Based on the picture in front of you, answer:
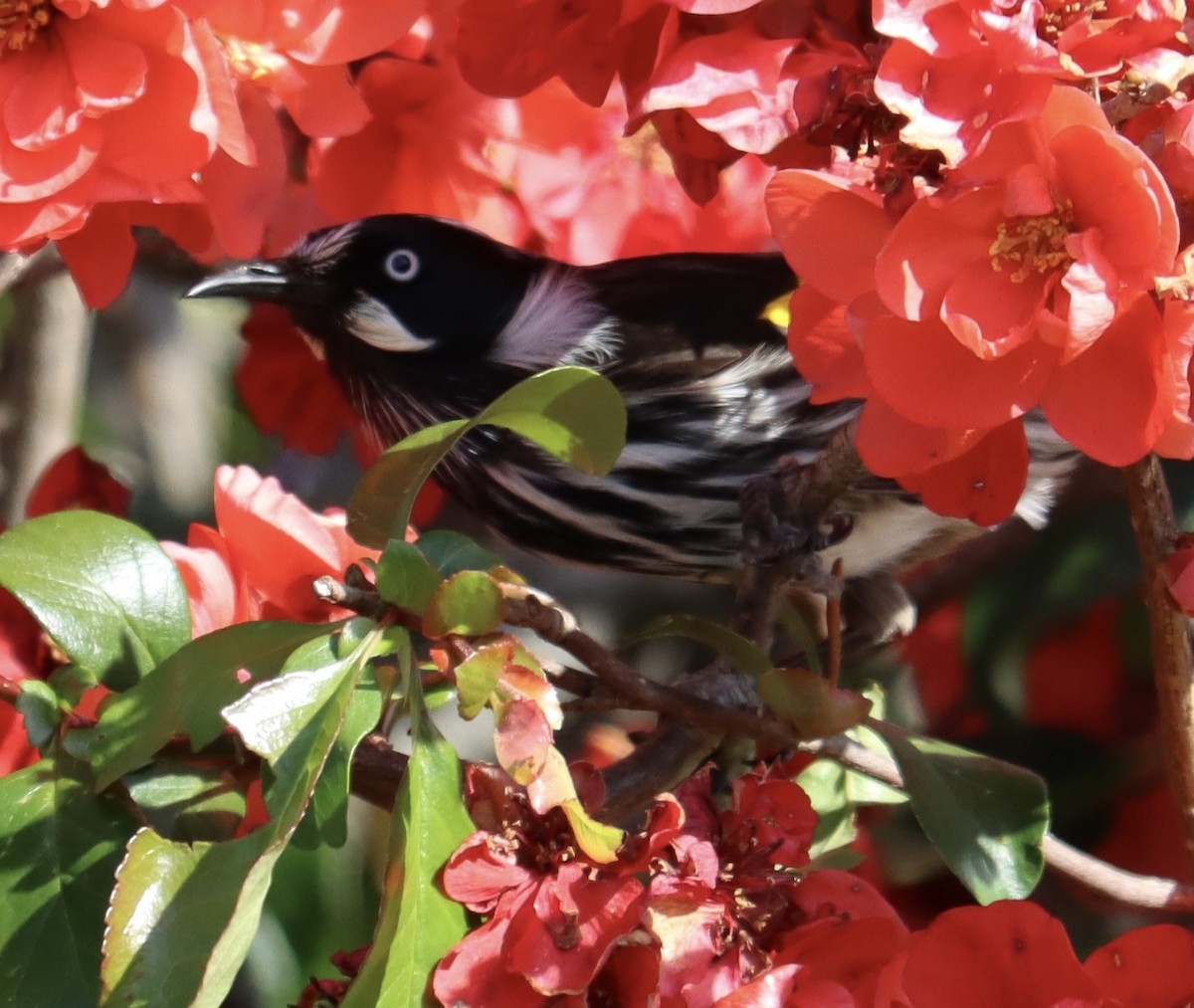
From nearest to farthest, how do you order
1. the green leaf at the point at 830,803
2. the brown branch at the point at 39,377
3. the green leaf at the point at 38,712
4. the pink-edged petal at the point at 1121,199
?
the pink-edged petal at the point at 1121,199, the green leaf at the point at 38,712, the green leaf at the point at 830,803, the brown branch at the point at 39,377

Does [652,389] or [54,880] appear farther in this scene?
[652,389]

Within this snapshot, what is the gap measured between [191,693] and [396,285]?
0.87 ft

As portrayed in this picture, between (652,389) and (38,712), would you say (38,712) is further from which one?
(652,389)

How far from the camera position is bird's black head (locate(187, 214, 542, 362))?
50 centimetres

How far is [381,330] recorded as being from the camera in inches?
20.8

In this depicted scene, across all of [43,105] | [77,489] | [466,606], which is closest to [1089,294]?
[466,606]

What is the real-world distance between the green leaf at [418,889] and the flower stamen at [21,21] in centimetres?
18

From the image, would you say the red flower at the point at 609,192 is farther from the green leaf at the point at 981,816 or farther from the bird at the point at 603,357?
the green leaf at the point at 981,816

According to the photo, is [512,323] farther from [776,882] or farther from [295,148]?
[776,882]

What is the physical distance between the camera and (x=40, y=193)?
29 centimetres

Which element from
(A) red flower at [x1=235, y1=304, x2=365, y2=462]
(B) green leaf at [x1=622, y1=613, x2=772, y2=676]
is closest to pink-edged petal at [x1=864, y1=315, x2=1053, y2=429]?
(B) green leaf at [x1=622, y1=613, x2=772, y2=676]

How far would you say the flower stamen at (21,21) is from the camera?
1.00 feet

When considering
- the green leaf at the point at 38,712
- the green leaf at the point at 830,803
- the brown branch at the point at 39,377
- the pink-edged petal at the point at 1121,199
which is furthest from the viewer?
the brown branch at the point at 39,377

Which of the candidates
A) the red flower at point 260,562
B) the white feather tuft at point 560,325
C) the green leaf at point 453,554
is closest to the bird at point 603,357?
the white feather tuft at point 560,325
